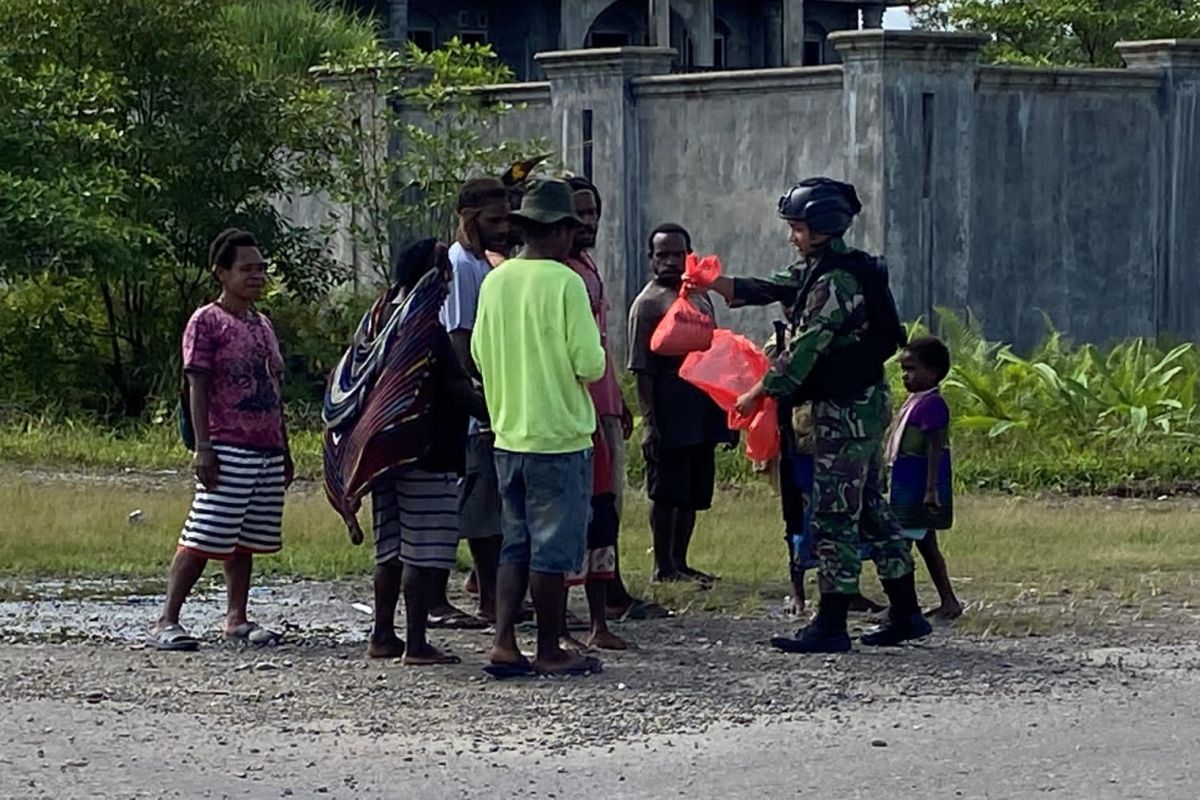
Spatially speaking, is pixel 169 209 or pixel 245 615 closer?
pixel 245 615

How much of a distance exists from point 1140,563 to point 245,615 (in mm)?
5109

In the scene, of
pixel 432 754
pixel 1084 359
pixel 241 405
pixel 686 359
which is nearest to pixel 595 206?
pixel 686 359

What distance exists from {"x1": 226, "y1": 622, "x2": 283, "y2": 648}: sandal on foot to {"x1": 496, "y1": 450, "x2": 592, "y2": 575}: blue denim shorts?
1.36m

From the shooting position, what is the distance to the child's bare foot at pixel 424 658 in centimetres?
917

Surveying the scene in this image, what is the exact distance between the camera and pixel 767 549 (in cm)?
1307

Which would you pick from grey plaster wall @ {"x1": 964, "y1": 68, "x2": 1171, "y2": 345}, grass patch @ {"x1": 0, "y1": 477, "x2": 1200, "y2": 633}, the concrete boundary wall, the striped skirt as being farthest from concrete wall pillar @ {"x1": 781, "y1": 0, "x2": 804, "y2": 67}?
the striped skirt

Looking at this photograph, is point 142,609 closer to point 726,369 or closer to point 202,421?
point 202,421

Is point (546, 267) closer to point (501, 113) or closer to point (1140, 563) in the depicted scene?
point (1140, 563)

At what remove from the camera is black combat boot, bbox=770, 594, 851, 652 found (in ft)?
31.2

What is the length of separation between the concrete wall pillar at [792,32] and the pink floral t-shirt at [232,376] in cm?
2910

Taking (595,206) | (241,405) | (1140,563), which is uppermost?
(595,206)

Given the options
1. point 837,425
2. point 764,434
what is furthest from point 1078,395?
point 837,425

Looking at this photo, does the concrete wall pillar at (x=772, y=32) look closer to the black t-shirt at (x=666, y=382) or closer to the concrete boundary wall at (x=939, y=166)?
the concrete boundary wall at (x=939, y=166)

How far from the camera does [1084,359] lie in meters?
19.0
